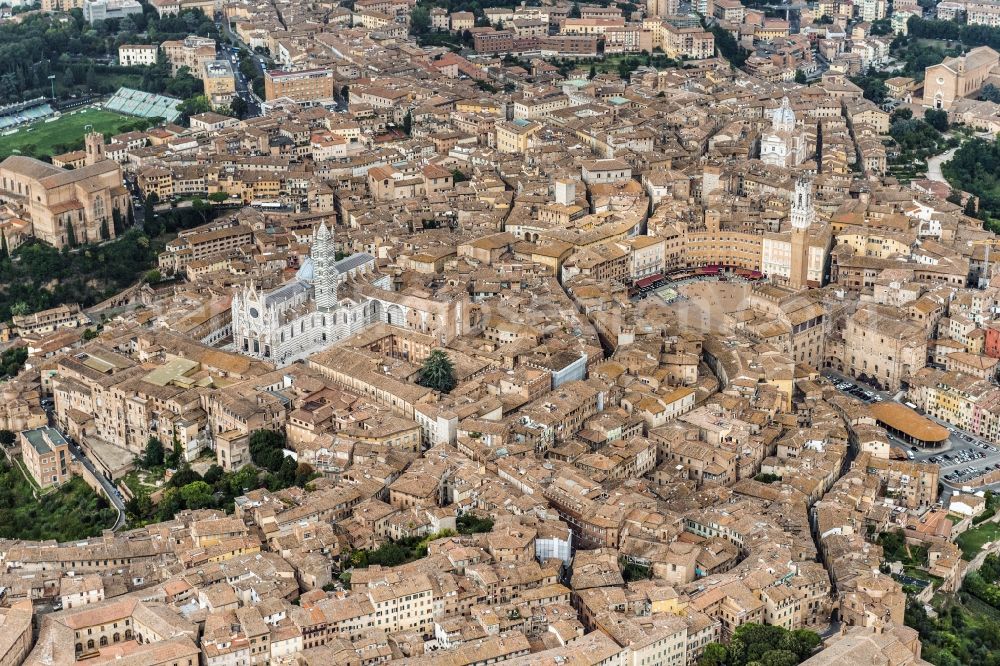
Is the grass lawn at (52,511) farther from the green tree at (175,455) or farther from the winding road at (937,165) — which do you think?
the winding road at (937,165)

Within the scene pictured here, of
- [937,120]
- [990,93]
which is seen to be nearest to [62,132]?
[937,120]

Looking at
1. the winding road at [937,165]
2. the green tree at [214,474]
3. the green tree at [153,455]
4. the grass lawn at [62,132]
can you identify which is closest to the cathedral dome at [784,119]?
the winding road at [937,165]

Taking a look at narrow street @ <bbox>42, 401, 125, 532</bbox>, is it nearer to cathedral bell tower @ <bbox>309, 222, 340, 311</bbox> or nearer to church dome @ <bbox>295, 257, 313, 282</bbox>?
cathedral bell tower @ <bbox>309, 222, 340, 311</bbox>

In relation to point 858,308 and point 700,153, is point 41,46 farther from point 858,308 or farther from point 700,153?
point 858,308

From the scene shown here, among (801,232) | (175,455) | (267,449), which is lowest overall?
(175,455)

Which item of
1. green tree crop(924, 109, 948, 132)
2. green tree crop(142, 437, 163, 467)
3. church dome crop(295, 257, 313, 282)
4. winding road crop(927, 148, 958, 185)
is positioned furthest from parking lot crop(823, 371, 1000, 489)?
green tree crop(924, 109, 948, 132)

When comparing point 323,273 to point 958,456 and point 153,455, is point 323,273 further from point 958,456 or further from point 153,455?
point 958,456

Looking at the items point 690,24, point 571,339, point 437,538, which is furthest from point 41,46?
point 437,538
